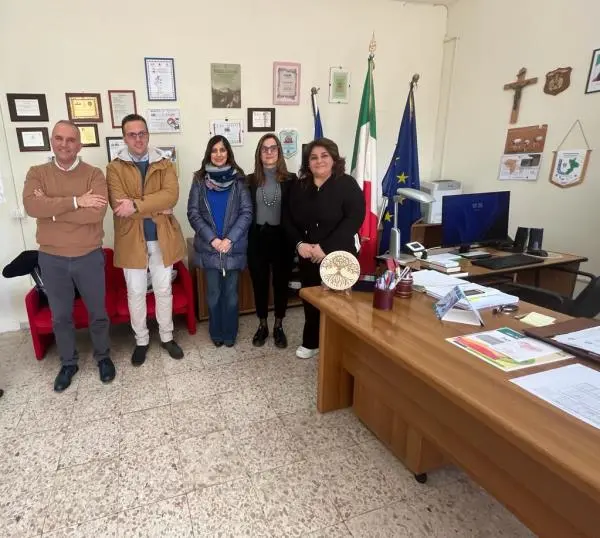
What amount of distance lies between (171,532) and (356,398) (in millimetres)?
1045

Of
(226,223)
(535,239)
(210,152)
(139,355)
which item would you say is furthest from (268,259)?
(535,239)

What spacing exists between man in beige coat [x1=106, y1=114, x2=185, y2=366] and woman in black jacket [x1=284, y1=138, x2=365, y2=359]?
0.79 metres

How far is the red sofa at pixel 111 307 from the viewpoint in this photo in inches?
102

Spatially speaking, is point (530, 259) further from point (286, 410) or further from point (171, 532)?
point (171, 532)

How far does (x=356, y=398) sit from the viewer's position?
82.1 inches

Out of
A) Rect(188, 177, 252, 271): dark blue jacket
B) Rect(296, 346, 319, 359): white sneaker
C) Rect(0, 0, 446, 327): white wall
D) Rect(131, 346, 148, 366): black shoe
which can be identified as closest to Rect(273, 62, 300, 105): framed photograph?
Rect(0, 0, 446, 327): white wall

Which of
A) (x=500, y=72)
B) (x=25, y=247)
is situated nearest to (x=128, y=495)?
(x=25, y=247)

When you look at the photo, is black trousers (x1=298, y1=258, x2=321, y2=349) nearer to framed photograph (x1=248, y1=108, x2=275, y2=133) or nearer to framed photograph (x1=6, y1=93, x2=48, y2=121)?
framed photograph (x1=248, y1=108, x2=275, y2=133)

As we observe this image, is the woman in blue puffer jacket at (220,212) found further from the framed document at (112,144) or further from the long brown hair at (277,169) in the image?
the framed document at (112,144)

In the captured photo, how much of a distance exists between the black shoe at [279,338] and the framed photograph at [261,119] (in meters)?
1.76

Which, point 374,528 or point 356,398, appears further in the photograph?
point 356,398

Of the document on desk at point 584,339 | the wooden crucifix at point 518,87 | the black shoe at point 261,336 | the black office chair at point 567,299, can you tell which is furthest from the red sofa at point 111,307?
the wooden crucifix at point 518,87

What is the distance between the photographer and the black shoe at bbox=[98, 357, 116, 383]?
2.42 metres

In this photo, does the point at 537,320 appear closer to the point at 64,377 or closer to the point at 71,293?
the point at 71,293
